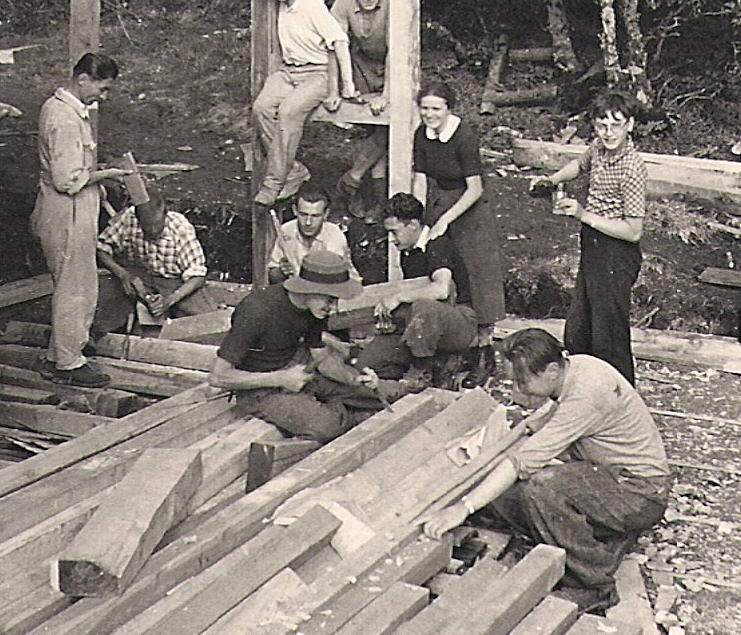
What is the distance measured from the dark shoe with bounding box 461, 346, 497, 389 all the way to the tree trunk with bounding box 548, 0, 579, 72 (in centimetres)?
835

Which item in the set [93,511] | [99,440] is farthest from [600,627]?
[99,440]

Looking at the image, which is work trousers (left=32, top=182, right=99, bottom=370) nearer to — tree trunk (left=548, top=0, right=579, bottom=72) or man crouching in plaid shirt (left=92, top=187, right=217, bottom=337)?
man crouching in plaid shirt (left=92, top=187, right=217, bottom=337)

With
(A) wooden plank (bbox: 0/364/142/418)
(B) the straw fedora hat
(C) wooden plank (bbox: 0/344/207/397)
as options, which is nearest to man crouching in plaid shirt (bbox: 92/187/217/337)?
(C) wooden plank (bbox: 0/344/207/397)

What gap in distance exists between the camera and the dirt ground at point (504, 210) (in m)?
7.57

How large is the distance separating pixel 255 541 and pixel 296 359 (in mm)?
1841

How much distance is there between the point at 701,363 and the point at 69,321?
4.31m

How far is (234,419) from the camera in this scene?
25.5 ft

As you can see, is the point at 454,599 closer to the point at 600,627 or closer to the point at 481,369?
the point at 600,627

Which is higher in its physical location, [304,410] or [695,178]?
[695,178]

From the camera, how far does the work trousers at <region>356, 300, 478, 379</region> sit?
8852mm

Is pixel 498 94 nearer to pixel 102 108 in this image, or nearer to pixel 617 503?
pixel 102 108

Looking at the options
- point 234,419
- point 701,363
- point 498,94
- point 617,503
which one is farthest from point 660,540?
point 498,94

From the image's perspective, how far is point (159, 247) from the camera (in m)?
10.0

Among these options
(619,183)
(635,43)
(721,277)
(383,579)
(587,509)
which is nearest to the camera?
(383,579)
